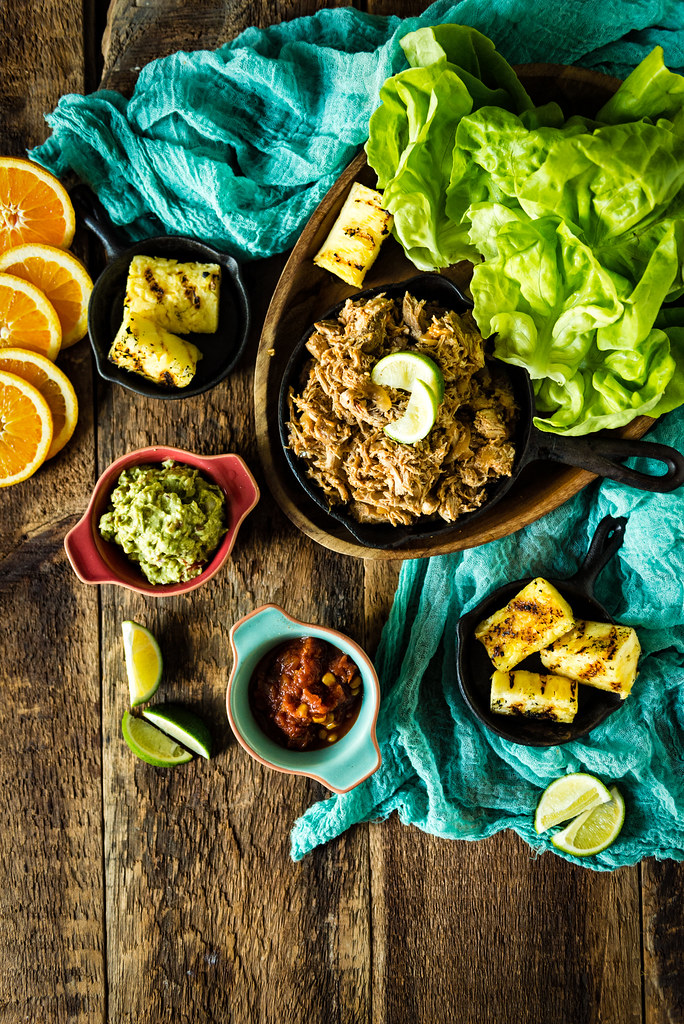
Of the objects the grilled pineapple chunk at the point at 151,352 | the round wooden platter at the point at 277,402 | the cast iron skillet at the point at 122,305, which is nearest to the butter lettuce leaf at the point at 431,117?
the round wooden platter at the point at 277,402

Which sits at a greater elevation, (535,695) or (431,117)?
(431,117)

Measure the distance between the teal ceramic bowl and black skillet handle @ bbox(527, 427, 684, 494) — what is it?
92 centimetres

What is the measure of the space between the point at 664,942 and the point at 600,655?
1247 millimetres

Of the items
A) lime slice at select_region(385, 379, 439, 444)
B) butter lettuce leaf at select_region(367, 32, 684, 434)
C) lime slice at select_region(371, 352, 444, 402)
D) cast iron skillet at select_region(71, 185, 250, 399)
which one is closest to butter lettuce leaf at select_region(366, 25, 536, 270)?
butter lettuce leaf at select_region(367, 32, 684, 434)

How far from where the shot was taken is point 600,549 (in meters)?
2.63

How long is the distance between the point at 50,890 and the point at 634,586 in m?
2.51

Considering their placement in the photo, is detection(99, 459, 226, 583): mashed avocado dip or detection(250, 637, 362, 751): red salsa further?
detection(250, 637, 362, 751): red salsa

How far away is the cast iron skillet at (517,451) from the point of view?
237 cm

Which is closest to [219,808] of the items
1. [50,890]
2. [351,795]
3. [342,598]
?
[351,795]

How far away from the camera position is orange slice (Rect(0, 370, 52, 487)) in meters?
2.62

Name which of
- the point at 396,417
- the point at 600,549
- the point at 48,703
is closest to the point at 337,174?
the point at 396,417

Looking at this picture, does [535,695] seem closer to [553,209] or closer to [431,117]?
[553,209]

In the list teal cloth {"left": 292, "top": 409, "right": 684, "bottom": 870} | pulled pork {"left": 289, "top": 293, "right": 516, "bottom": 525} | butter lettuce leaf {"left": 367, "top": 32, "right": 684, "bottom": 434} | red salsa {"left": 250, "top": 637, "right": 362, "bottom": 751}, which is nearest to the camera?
butter lettuce leaf {"left": 367, "top": 32, "right": 684, "bottom": 434}

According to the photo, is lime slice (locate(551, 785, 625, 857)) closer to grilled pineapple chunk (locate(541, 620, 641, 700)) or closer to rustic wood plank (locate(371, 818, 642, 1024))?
rustic wood plank (locate(371, 818, 642, 1024))
